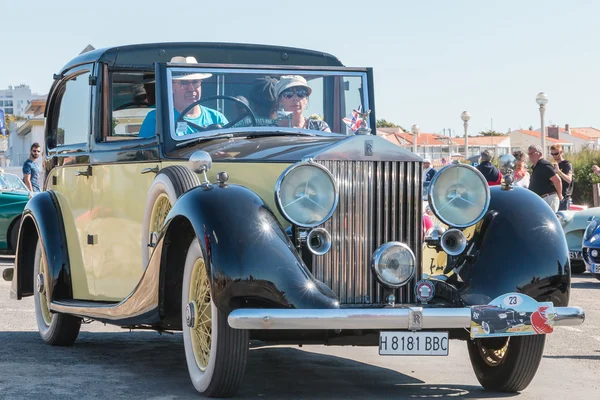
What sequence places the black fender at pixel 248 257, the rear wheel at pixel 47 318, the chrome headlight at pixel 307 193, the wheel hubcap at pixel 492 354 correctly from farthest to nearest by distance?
the rear wheel at pixel 47 318, the wheel hubcap at pixel 492 354, the chrome headlight at pixel 307 193, the black fender at pixel 248 257

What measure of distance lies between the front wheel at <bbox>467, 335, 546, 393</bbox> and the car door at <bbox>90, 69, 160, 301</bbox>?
2.14 m

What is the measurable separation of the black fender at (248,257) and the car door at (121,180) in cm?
129

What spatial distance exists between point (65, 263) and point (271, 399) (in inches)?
105

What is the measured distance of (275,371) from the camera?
22.7 feet

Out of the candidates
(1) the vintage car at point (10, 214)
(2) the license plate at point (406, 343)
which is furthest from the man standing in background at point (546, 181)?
(2) the license plate at point (406, 343)

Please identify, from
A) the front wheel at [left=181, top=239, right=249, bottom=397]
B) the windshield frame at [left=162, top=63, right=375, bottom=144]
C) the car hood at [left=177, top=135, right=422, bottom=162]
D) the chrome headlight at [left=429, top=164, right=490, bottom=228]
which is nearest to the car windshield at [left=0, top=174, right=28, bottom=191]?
the windshield frame at [left=162, top=63, right=375, bottom=144]

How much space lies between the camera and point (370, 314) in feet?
17.3

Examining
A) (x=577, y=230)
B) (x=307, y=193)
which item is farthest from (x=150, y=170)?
(x=577, y=230)

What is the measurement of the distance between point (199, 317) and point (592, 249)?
8485 mm

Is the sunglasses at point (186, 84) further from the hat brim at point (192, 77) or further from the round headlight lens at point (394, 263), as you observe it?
the round headlight lens at point (394, 263)

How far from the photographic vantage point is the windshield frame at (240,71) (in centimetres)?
686

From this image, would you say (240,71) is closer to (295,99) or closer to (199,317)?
(295,99)

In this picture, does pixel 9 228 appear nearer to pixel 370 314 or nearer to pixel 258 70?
pixel 258 70

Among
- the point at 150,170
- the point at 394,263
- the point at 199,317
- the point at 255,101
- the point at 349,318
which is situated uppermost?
the point at 255,101
